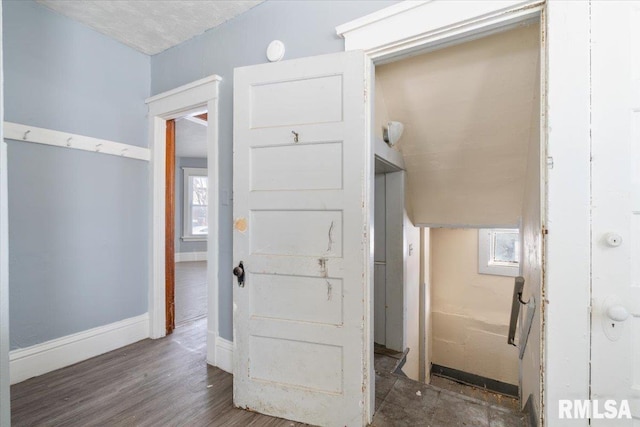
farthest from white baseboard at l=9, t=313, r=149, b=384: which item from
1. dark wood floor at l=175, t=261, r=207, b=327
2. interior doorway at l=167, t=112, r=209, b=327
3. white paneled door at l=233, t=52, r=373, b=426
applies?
interior doorway at l=167, t=112, r=209, b=327

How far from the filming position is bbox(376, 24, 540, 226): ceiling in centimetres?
170

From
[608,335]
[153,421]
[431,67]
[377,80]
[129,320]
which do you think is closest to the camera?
[608,335]

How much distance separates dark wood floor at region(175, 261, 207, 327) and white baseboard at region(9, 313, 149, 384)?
47 centimetres

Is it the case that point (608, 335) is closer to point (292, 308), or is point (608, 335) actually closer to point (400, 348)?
point (292, 308)

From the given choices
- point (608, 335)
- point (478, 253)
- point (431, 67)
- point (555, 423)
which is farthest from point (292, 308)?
point (478, 253)

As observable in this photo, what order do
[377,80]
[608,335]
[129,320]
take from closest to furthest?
[608,335]
[377,80]
[129,320]

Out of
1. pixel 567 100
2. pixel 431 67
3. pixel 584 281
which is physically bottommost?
pixel 584 281

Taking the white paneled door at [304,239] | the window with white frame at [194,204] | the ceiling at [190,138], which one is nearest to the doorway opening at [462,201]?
the white paneled door at [304,239]

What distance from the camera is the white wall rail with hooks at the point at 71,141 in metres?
1.93

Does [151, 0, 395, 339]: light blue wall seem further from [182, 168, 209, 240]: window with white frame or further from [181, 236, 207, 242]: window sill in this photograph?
[181, 236, 207, 242]: window sill

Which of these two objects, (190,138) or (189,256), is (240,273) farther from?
(189,256)

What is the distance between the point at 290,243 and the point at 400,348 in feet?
5.71

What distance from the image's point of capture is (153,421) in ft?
5.25
